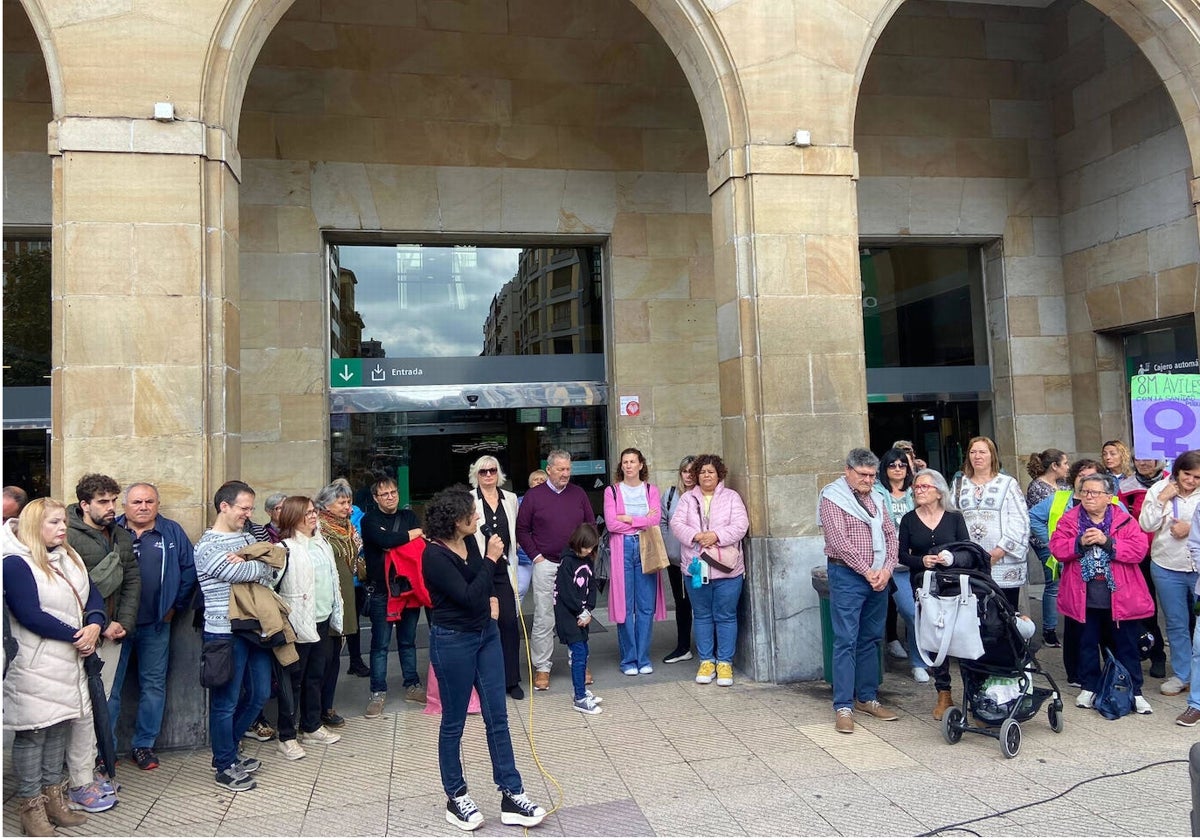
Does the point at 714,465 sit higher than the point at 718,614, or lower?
higher

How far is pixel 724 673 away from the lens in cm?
668

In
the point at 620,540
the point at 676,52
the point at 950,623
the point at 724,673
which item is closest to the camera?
the point at 950,623

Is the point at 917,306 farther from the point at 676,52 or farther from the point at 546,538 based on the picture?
the point at 546,538

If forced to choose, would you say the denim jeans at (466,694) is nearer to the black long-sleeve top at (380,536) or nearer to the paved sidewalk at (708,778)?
the paved sidewalk at (708,778)

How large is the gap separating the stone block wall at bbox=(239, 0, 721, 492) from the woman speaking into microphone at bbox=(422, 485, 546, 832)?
534 centimetres

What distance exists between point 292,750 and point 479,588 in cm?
220

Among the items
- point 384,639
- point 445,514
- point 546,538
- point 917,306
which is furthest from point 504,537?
point 917,306

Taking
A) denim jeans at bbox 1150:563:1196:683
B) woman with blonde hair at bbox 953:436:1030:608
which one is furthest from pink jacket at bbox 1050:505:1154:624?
denim jeans at bbox 1150:563:1196:683

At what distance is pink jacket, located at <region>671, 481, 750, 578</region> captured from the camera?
265 inches

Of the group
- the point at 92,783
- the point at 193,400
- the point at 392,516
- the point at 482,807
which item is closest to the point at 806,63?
the point at 392,516

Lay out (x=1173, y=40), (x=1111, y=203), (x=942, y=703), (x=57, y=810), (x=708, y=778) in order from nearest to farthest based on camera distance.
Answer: (x=57, y=810) < (x=708, y=778) < (x=942, y=703) < (x=1173, y=40) < (x=1111, y=203)

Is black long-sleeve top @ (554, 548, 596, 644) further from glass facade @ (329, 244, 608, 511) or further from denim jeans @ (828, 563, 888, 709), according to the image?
glass facade @ (329, 244, 608, 511)

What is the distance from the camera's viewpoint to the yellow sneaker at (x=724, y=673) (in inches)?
262

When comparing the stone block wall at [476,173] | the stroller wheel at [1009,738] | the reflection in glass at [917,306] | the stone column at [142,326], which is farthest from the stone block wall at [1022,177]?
the stone column at [142,326]
